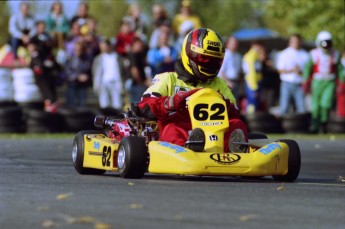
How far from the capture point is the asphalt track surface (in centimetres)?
665

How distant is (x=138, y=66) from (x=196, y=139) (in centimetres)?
1187

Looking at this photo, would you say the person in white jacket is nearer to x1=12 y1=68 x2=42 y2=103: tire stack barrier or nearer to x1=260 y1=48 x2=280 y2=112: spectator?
x1=12 y1=68 x2=42 y2=103: tire stack barrier

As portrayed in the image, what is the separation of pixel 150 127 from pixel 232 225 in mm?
3766

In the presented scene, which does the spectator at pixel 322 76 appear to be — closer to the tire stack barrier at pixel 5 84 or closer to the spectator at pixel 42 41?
the spectator at pixel 42 41

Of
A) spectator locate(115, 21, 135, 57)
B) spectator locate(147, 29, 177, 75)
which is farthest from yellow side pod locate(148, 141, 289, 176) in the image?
spectator locate(115, 21, 135, 57)

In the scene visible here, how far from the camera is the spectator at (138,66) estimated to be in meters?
21.4

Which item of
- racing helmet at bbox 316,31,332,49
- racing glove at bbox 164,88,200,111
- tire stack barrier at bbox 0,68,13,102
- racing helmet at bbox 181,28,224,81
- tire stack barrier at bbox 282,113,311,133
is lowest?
tire stack barrier at bbox 282,113,311,133

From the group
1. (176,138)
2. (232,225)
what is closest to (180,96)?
→ (176,138)

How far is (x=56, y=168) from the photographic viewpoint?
37.9 ft

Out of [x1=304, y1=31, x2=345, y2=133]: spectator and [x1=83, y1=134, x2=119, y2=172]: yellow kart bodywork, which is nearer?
[x1=83, y1=134, x2=119, y2=172]: yellow kart bodywork

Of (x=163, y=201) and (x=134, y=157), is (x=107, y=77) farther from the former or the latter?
(x=163, y=201)

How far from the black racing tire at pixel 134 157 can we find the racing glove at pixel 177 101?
1.48ft

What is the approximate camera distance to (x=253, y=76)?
2188 centimetres

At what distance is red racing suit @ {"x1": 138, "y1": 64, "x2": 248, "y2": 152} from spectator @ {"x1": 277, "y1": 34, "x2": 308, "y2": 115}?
10.5 meters
